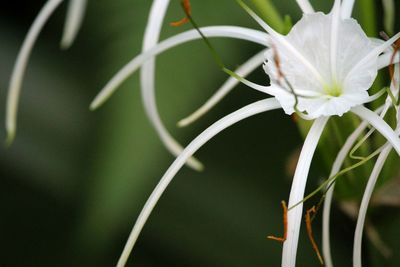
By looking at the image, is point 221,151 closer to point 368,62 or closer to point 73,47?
point 73,47

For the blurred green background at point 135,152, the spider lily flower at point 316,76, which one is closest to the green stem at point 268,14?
the spider lily flower at point 316,76

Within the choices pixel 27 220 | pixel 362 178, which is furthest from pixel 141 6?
pixel 27 220

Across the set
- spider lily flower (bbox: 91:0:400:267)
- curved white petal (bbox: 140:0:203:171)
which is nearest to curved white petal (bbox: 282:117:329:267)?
spider lily flower (bbox: 91:0:400:267)

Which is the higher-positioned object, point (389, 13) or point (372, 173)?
point (389, 13)

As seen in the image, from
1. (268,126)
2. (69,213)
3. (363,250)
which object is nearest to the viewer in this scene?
(363,250)

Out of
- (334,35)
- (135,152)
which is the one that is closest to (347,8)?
(334,35)

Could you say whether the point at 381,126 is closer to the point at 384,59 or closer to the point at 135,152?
the point at 384,59

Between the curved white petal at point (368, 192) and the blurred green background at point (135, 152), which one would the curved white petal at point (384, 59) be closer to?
the curved white petal at point (368, 192)
